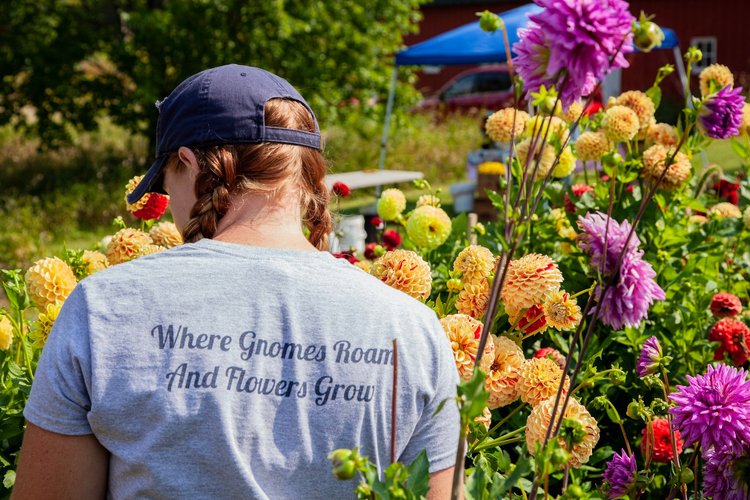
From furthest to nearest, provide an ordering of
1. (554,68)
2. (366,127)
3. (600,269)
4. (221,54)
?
(366,127) → (221,54) → (600,269) → (554,68)

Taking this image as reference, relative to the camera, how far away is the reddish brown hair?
1276 mm

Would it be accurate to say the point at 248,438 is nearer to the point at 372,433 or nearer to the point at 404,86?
the point at 372,433

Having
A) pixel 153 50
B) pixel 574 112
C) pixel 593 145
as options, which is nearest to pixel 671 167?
pixel 593 145

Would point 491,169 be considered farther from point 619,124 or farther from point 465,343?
point 465,343

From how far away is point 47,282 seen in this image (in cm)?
188

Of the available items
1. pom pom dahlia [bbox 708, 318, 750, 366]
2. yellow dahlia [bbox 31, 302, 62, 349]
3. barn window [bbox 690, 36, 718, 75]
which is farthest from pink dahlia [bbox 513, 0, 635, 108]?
barn window [bbox 690, 36, 718, 75]

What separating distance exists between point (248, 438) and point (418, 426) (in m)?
0.24

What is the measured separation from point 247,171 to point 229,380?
32cm

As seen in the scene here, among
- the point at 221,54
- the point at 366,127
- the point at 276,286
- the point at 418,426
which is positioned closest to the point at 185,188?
the point at 276,286

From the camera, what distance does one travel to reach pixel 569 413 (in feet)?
5.10

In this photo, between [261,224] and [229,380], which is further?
[261,224]

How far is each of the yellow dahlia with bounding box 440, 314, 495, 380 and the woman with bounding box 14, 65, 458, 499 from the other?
0.34 m

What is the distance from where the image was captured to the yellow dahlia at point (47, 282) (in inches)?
74.0

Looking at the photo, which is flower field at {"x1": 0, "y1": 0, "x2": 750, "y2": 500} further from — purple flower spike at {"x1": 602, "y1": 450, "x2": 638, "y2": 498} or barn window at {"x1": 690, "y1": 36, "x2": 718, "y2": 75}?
barn window at {"x1": 690, "y1": 36, "x2": 718, "y2": 75}
